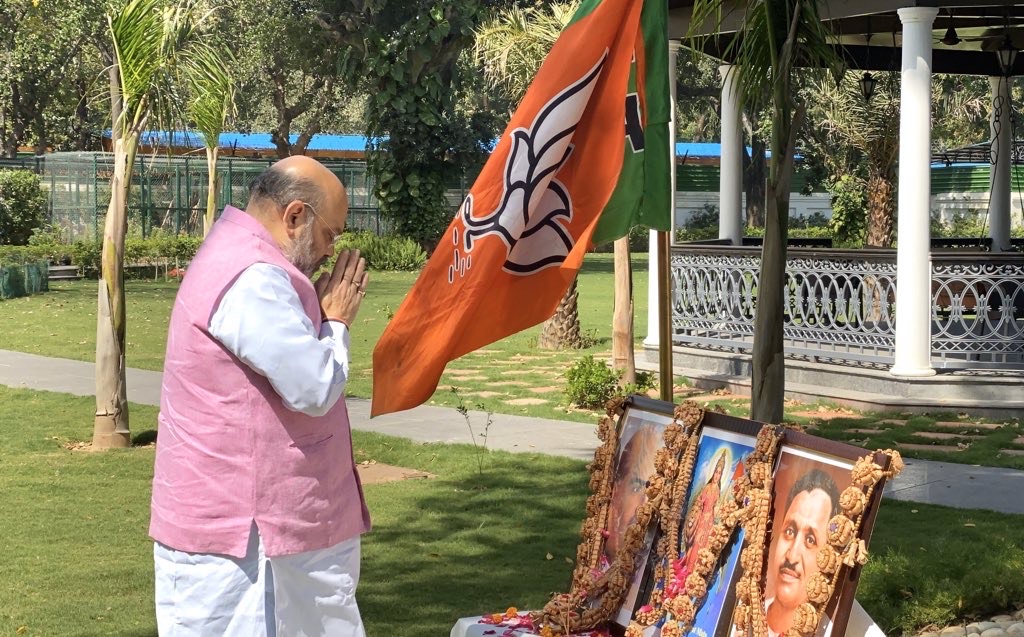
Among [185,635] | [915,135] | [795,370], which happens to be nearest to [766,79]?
[185,635]

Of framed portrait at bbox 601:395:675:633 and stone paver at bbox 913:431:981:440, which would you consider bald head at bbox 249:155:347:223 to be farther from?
stone paver at bbox 913:431:981:440

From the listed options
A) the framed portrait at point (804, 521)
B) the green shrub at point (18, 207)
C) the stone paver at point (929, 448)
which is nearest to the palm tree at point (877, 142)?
the stone paver at point (929, 448)

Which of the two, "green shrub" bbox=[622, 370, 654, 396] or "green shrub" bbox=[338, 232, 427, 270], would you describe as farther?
A: "green shrub" bbox=[338, 232, 427, 270]

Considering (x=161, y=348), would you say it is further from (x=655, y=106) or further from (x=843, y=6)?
(x=655, y=106)

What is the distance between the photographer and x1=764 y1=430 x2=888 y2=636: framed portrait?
3691 millimetres

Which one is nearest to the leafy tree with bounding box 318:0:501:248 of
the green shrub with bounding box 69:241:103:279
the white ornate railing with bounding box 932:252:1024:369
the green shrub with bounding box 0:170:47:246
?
the green shrub with bounding box 69:241:103:279

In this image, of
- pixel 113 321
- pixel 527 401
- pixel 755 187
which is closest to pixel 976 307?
pixel 527 401

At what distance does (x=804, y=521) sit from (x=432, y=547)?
4.07 m

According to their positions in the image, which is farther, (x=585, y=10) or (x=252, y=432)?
(x=585, y=10)

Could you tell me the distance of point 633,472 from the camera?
16.1 ft

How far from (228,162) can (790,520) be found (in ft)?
110

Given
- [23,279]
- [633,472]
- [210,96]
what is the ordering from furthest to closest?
[23,279] → [210,96] → [633,472]

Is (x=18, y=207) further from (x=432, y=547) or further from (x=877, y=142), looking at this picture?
(x=432, y=547)

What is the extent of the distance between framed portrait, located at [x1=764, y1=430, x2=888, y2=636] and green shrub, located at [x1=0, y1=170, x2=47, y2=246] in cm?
3097
